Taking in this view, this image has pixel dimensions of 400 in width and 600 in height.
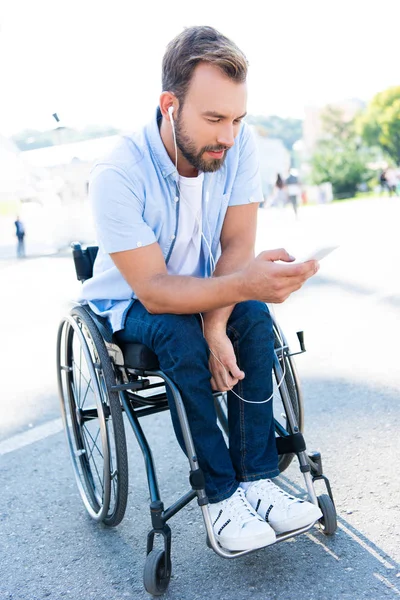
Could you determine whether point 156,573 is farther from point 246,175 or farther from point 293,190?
point 293,190

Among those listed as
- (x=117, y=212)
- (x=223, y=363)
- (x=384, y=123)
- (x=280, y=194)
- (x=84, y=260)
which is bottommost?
(x=384, y=123)

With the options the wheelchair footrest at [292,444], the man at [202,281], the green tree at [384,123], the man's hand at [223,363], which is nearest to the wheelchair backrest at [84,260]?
the man at [202,281]

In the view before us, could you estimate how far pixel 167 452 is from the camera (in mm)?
3484

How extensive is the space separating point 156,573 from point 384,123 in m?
81.7

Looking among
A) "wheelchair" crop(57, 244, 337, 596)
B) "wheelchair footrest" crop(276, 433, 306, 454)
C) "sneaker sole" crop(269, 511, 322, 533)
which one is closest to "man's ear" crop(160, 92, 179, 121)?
"wheelchair" crop(57, 244, 337, 596)

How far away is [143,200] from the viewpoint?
254 cm

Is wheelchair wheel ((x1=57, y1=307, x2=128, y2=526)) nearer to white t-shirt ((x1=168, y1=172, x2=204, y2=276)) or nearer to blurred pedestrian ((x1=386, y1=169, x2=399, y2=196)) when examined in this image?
white t-shirt ((x1=168, y1=172, x2=204, y2=276))

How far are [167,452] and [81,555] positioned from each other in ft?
3.03

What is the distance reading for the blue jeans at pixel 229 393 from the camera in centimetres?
233

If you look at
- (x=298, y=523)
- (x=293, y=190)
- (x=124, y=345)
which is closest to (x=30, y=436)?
(x=124, y=345)

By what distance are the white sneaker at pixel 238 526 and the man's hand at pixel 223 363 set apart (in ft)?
1.15

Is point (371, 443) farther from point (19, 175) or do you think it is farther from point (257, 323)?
point (19, 175)

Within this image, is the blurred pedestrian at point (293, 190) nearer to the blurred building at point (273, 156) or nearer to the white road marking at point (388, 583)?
the blurred building at point (273, 156)

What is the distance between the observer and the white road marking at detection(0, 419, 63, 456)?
3.77 meters
